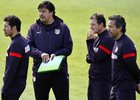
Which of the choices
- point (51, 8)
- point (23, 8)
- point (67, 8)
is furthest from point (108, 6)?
point (51, 8)

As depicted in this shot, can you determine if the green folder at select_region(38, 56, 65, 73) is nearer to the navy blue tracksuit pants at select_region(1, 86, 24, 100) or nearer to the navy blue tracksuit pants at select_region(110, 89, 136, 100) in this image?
the navy blue tracksuit pants at select_region(1, 86, 24, 100)

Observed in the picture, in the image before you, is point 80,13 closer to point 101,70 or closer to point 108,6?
point 108,6

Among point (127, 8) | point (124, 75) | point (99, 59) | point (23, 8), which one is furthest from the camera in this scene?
point (127, 8)

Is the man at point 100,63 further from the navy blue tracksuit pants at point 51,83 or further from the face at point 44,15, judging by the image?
the face at point 44,15

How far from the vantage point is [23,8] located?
14141 mm

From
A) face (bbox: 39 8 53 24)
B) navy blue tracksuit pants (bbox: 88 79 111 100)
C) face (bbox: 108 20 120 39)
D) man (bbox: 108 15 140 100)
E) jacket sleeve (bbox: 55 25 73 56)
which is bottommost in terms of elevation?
navy blue tracksuit pants (bbox: 88 79 111 100)

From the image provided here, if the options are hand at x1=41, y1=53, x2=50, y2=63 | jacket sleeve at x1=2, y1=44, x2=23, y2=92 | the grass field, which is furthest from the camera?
the grass field

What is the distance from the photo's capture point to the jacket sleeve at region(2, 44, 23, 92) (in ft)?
15.1

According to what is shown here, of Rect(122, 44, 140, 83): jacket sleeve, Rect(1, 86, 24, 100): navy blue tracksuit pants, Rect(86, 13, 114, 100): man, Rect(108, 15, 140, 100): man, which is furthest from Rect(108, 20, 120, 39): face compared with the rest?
Rect(1, 86, 24, 100): navy blue tracksuit pants

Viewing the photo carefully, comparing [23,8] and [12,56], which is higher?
[23,8]

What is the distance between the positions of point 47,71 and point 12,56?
1.64 ft

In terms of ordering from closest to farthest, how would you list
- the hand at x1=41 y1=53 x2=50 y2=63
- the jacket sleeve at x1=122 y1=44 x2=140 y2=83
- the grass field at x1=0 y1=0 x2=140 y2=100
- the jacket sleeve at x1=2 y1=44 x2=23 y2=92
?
the jacket sleeve at x1=122 y1=44 x2=140 y2=83 → the jacket sleeve at x1=2 y1=44 x2=23 y2=92 → the hand at x1=41 y1=53 x2=50 y2=63 → the grass field at x1=0 y1=0 x2=140 y2=100

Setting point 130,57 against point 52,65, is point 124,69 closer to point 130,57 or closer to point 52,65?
point 130,57

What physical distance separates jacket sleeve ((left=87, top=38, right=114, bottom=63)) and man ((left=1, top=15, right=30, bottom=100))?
879 mm
